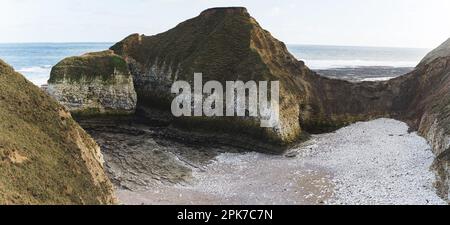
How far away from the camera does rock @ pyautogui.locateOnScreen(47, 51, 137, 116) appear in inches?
1813

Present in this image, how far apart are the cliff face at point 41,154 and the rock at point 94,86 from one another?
2499 centimetres

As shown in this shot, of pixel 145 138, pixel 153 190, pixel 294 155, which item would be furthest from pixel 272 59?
pixel 153 190

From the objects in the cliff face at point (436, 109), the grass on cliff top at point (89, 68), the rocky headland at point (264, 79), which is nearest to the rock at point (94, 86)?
the grass on cliff top at point (89, 68)

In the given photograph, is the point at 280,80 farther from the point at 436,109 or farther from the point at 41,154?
the point at 41,154

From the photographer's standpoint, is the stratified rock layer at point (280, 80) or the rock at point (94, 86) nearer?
the stratified rock layer at point (280, 80)

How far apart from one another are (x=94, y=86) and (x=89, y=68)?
2540mm

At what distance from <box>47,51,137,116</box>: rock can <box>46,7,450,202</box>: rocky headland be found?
0.34 metres

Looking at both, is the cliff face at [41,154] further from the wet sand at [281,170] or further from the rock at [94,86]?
the rock at [94,86]

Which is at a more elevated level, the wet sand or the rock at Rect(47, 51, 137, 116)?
the rock at Rect(47, 51, 137, 116)

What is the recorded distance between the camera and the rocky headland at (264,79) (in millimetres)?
37375

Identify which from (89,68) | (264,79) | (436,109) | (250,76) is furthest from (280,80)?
(89,68)

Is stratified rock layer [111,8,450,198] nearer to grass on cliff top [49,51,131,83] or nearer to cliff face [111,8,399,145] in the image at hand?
cliff face [111,8,399,145]

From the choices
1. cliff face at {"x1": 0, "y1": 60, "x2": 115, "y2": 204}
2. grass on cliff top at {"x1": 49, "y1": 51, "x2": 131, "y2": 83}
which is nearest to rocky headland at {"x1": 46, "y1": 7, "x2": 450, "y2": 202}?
grass on cliff top at {"x1": 49, "y1": 51, "x2": 131, "y2": 83}
